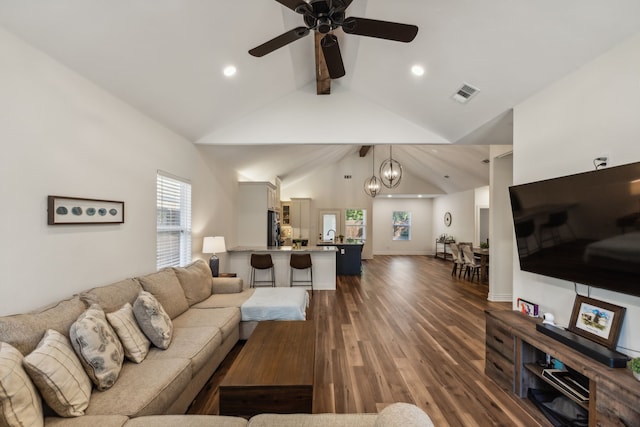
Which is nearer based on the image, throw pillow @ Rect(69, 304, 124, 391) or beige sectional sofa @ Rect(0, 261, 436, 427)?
beige sectional sofa @ Rect(0, 261, 436, 427)

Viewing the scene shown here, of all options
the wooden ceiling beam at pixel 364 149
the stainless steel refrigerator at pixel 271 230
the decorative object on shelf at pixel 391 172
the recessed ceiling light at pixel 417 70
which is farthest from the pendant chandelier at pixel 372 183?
the recessed ceiling light at pixel 417 70

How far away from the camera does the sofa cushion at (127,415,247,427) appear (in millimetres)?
1442

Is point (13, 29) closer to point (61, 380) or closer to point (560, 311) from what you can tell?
point (61, 380)

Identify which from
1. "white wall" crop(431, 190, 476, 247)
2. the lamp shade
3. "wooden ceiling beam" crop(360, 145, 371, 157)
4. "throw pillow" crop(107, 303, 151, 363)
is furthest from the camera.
Answer: "white wall" crop(431, 190, 476, 247)

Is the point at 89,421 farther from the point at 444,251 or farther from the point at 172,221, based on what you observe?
the point at 444,251

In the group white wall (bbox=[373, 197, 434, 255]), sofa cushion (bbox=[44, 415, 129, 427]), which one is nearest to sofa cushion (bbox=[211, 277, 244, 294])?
sofa cushion (bbox=[44, 415, 129, 427])

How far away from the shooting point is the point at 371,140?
173 inches

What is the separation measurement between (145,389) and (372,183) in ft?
23.6

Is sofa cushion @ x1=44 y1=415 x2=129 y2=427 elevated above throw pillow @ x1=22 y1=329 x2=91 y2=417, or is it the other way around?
throw pillow @ x1=22 y1=329 x2=91 y2=417

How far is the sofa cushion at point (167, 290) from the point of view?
2.90 metres

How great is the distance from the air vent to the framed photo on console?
2094 millimetres

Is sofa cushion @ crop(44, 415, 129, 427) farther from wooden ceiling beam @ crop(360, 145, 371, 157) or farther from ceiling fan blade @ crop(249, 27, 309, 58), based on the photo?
wooden ceiling beam @ crop(360, 145, 371, 157)

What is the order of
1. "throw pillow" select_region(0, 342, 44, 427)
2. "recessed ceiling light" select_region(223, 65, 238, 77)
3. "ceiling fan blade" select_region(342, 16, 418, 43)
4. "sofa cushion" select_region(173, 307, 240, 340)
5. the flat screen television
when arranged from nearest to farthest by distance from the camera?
1. "throw pillow" select_region(0, 342, 44, 427)
2. the flat screen television
3. "ceiling fan blade" select_region(342, 16, 418, 43)
4. "sofa cushion" select_region(173, 307, 240, 340)
5. "recessed ceiling light" select_region(223, 65, 238, 77)

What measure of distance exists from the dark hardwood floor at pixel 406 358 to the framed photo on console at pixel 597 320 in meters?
0.80
